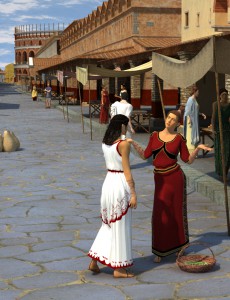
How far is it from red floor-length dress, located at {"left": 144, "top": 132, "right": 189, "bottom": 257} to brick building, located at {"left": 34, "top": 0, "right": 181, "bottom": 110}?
55.9ft

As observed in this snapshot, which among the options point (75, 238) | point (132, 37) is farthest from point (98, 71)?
point (132, 37)

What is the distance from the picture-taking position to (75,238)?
7.45 metres

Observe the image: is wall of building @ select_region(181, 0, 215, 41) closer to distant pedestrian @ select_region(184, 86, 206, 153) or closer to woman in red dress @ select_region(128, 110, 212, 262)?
distant pedestrian @ select_region(184, 86, 206, 153)

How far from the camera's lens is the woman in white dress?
585cm

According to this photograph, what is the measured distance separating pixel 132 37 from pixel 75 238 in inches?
1356

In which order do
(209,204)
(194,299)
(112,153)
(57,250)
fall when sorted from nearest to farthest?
(194,299) < (112,153) < (57,250) < (209,204)

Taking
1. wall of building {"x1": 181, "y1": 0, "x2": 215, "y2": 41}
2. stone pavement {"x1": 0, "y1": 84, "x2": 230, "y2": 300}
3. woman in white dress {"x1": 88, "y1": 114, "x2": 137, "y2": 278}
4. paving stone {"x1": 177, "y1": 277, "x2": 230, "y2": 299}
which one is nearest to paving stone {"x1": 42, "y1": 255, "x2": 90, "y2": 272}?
stone pavement {"x1": 0, "y1": 84, "x2": 230, "y2": 300}

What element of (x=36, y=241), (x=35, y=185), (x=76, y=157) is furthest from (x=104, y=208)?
A: (x=76, y=157)

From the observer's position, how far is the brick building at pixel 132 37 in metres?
28.7

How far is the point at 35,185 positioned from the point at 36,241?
12.8ft

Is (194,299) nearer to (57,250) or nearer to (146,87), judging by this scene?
(57,250)

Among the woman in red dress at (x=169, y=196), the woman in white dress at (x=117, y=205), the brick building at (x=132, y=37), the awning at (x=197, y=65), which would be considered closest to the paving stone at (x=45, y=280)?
the woman in white dress at (x=117, y=205)

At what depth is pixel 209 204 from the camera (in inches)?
369

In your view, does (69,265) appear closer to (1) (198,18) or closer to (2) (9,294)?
(2) (9,294)
